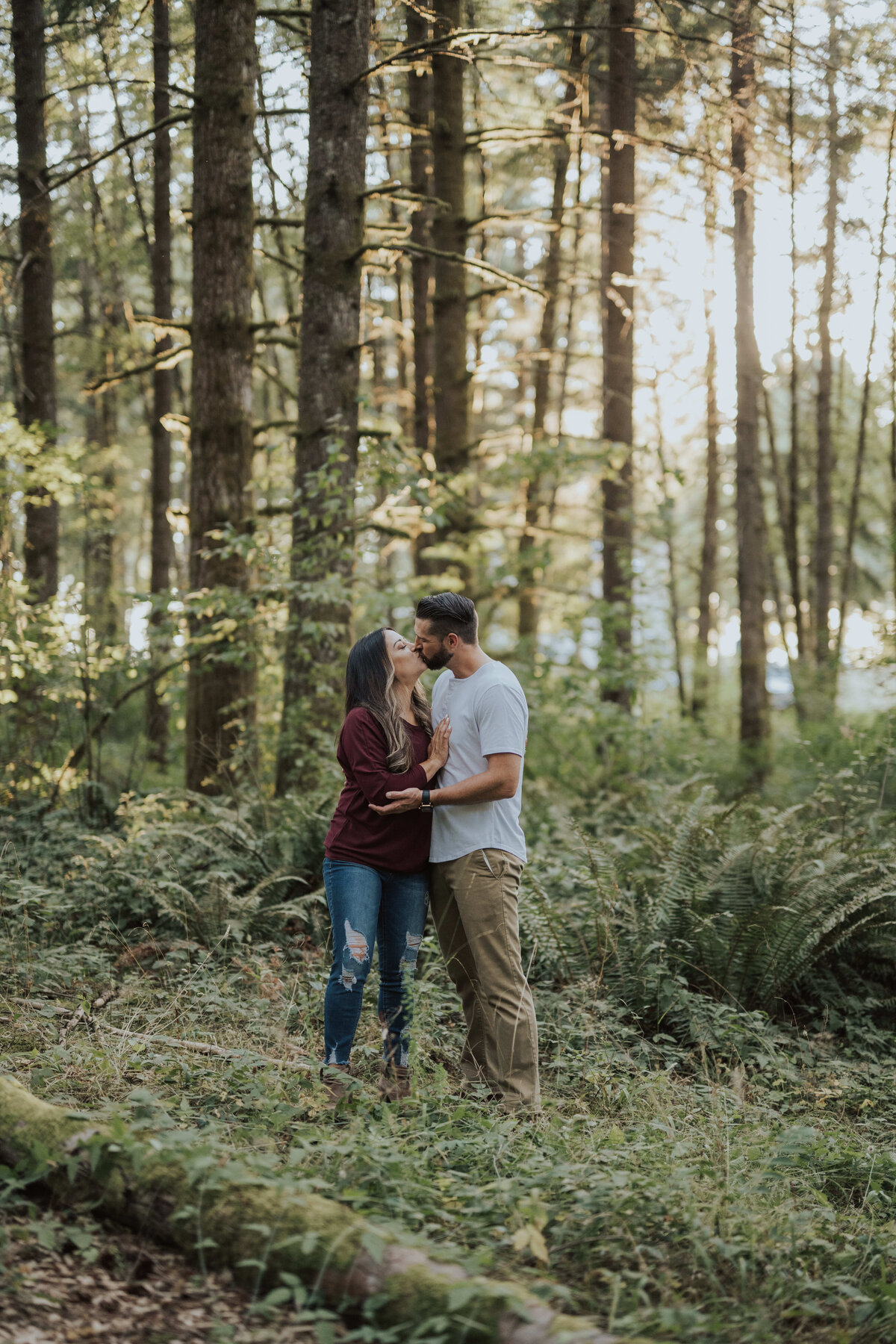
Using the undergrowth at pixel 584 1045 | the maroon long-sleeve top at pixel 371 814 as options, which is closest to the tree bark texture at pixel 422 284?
the undergrowth at pixel 584 1045

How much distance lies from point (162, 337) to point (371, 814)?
8885 millimetres

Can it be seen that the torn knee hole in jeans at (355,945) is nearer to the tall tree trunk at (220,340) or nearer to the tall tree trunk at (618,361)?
Result: the tall tree trunk at (220,340)

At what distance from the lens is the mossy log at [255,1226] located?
2.64 meters

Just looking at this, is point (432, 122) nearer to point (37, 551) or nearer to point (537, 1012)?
point (37, 551)

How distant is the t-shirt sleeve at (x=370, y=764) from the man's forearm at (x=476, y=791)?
0.16 meters

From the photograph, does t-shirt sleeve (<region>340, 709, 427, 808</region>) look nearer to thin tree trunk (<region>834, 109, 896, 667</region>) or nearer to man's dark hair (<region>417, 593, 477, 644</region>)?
man's dark hair (<region>417, 593, 477, 644</region>)

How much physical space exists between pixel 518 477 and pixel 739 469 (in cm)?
478

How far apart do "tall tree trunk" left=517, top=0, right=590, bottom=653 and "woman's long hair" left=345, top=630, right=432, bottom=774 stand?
6.37m

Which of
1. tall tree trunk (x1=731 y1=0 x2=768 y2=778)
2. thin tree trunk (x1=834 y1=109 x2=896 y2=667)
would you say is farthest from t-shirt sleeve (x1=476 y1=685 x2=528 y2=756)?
thin tree trunk (x1=834 y1=109 x2=896 y2=667)

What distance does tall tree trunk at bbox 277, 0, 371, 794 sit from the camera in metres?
8.81

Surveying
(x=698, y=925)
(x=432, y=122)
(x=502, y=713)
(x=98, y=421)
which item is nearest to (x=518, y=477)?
(x=432, y=122)

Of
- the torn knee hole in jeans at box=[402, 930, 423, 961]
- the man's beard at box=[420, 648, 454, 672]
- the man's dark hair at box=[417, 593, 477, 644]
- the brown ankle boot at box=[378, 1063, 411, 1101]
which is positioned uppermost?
the man's dark hair at box=[417, 593, 477, 644]

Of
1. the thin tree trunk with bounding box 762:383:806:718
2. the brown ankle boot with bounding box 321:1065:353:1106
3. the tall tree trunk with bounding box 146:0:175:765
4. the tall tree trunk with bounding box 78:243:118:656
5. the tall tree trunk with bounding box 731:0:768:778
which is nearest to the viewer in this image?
the brown ankle boot with bounding box 321:1065:353:1106

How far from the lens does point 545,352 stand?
12656 mm
